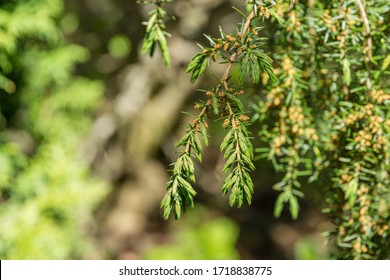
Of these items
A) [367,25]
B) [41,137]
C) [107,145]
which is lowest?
[367,25]

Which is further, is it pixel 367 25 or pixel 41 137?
pixel 41 137

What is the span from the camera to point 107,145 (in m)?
2.48

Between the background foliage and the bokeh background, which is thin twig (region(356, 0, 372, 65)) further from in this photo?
the background foliage

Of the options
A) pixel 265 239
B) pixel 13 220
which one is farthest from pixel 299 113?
pixel 265 239

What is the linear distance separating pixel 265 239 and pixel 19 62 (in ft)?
6.71

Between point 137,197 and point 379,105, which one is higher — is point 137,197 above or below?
above

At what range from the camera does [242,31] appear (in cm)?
74

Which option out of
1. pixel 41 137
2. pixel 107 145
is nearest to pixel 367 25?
pixel 41 137

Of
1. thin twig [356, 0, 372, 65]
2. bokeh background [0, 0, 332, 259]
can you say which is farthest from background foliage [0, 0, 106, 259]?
thin twig [356, 0, 372, 65]

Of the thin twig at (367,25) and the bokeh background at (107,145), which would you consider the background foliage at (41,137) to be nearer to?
the bokeh background at (107,145)

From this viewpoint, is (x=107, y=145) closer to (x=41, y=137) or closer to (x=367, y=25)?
(x=41, y=137)
